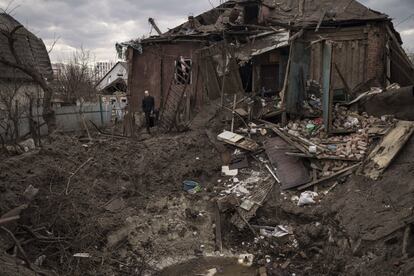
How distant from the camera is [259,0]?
14719mm

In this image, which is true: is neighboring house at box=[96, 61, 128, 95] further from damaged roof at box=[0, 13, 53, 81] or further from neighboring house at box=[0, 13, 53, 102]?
neighboring house at box=[0, 13, 53, 102]

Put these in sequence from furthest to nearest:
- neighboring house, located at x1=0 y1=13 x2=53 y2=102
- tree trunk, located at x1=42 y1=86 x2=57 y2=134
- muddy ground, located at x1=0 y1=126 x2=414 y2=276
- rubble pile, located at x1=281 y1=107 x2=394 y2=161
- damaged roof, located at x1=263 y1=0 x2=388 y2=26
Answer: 1. neighboring house, located at x1=0 y1=13 x2=53 y2=102
2. damaged roof, located at x1=263 y1=0 x2=388 y2=26
3. tree trunk, located at x1=42 y1=86 x2=57 y2=134
4. rubble pile, located at x1=281 y1=107 x2=394 y2=161
5. muddy ground, located at x1=0 y1=126 x2=414 y2=276

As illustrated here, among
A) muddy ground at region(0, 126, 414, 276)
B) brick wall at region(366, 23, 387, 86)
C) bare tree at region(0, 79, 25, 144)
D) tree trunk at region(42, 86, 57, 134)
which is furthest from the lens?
brick wall at region(366, 23, 387, 86)

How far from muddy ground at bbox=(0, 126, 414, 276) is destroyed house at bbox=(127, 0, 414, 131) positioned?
346cm

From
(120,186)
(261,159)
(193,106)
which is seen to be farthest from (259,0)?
(120,186)

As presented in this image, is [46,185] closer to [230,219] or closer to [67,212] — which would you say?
[67,212]

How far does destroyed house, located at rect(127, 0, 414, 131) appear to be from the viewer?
1274cm

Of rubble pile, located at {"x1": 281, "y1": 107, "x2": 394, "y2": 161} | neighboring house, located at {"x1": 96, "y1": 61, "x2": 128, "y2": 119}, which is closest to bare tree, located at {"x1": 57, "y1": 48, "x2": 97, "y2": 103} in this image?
neighboring house, located at {"x1": 96, "y1": 61, "x2": 128, "y2": 119}

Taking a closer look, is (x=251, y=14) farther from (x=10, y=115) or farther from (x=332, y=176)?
(x=10, y=115)

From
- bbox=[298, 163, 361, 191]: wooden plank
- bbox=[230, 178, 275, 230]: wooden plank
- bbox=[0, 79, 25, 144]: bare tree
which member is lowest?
bbox=[230, 178, 275, 230]: wooden plank

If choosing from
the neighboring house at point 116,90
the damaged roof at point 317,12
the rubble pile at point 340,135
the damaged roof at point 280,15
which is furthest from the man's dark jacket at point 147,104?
the neighboring house at point 116,90

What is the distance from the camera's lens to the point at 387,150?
7609mm

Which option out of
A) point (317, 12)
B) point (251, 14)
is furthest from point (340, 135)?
point (251, 14)

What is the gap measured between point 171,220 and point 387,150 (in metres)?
4.62
